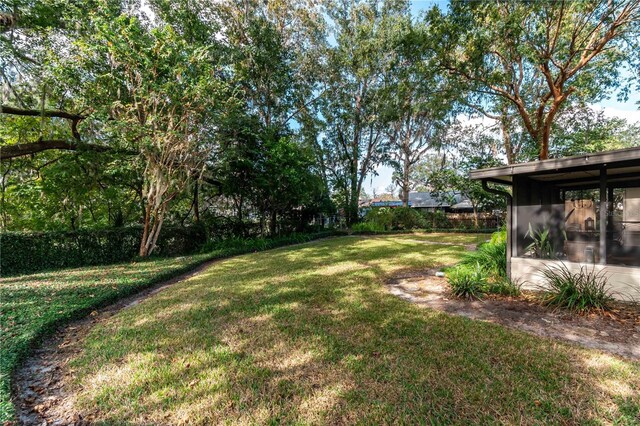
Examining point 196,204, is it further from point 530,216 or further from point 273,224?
point 530,216

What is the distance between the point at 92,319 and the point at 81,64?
684 cm

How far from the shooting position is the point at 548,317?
3396 millimetres

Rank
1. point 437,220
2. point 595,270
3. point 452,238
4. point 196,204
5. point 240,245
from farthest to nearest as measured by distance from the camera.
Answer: point 437,220 → point 452,238 → point 196,204 → point 240,245 → point 595,270

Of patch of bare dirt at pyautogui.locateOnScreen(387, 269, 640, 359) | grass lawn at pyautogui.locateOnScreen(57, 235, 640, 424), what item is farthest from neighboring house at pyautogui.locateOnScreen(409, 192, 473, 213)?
grass lawn at pyautogui.locateOnScreen(57, 235, 640, 424)

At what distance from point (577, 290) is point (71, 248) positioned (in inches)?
419

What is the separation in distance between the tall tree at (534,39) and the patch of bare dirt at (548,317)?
4966mm

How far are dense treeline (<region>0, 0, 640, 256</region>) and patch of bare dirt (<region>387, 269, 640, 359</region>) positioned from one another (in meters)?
5.05

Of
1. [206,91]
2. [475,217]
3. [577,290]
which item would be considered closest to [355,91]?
[475,217]

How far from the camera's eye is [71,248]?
22.8 ft

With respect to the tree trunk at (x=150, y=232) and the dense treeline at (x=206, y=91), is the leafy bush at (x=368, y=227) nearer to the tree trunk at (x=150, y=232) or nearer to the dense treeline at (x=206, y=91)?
the dense treeline at (x=206, y=91)

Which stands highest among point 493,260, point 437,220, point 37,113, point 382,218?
point 37,113

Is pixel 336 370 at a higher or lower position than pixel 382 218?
lower

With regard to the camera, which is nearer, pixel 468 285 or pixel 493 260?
pixel 468 285

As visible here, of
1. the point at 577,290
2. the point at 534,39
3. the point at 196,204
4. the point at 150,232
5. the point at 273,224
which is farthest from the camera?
the point at 273,224
